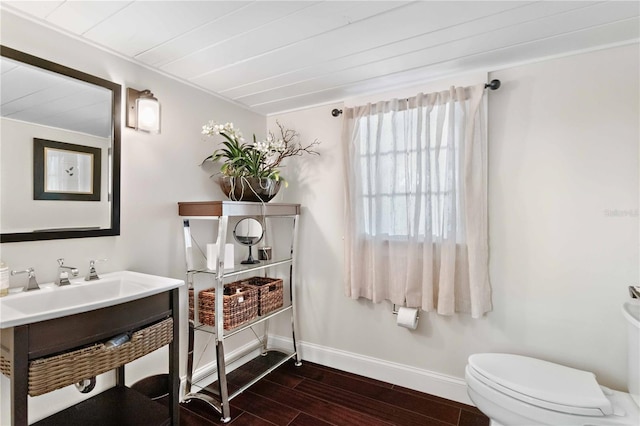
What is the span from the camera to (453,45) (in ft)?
5.46

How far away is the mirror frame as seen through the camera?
137cm

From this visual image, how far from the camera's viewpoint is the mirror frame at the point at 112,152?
1.37 metres

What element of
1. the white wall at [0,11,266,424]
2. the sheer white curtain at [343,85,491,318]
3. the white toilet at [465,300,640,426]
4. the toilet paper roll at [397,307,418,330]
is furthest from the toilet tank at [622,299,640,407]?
the white wall at [0,11,266,424]

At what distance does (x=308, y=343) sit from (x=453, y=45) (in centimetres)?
235

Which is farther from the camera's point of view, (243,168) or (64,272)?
(243,168)

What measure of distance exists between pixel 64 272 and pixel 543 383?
2303mm

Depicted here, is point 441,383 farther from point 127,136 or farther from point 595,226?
point 127,136

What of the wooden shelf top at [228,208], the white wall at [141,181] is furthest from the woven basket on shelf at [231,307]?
the wooden shelf top at [228,208]

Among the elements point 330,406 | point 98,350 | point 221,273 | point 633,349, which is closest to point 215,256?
point 221,273

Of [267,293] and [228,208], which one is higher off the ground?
[228,208]

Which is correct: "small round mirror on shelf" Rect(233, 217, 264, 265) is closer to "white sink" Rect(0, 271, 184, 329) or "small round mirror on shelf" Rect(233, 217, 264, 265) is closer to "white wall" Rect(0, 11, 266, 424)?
"white wall" Rect(0, 11, 266, 424)

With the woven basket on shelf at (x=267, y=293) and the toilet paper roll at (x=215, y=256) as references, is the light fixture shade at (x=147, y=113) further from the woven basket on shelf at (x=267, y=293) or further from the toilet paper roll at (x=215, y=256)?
the woven basket on shelf at (x=267, y=293)

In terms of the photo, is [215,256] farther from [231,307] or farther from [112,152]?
[112,152]

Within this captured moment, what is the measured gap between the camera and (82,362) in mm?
1178
